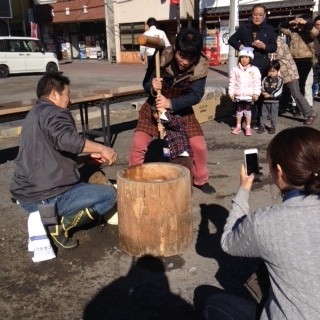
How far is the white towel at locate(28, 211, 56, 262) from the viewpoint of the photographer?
10.7 feet

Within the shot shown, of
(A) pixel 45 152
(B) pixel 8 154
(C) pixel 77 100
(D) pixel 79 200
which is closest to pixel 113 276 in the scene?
(D) pixel 79 200

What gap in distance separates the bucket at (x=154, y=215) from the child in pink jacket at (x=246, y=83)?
153 inches

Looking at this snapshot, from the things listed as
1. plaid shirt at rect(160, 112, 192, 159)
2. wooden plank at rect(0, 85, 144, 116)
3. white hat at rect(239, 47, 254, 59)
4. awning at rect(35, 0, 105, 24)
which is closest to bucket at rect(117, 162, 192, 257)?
plaid shirt at rect(160, 112, 192, 159)

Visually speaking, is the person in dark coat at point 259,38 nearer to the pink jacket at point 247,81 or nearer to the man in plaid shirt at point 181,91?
the pink jacket at point 247,81

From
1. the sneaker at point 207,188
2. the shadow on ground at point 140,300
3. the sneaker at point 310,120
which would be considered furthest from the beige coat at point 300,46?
the shadow on ground at point 140,300

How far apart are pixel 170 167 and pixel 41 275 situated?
1308mm

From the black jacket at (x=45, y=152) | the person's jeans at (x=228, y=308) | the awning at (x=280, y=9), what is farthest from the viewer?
the awning at (x=280, y=9)

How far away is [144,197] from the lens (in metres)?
3.13

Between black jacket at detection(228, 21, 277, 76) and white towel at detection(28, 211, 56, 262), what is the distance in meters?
5.13

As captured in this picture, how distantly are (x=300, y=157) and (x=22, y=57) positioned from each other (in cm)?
2014

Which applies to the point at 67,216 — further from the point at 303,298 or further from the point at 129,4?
the point at 129,4

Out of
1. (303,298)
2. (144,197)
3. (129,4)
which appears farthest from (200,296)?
(129,4)

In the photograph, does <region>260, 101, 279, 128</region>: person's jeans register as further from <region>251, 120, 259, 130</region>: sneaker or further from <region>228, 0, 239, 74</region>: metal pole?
<region>228, 0, 239, 74</region>: metal pole

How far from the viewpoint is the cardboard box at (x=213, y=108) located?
7.92 meters
